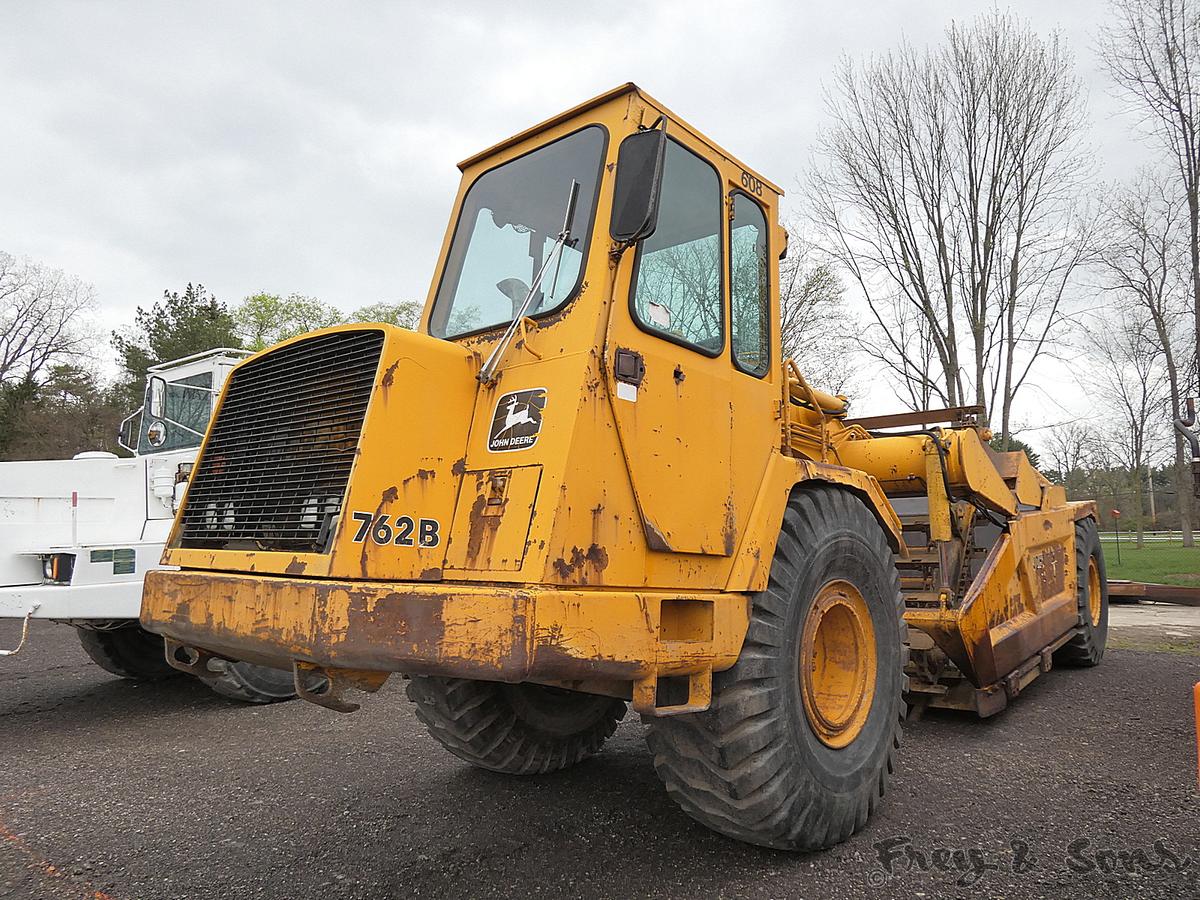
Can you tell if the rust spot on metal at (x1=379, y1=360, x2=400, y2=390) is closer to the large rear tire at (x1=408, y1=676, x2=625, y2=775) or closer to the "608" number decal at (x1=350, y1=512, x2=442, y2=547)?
the "608" number decal at (x1=350, y1=512, x2=442, y2=547)

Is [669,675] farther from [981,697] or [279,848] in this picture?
[981,697]

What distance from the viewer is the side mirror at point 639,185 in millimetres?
2635

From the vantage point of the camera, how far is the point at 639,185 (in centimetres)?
266

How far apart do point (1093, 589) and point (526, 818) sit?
6148 mm

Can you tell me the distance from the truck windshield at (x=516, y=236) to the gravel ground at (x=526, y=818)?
2.09m

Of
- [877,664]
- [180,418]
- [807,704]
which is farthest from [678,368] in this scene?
[180,418]

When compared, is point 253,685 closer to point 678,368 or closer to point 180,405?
point 180,405

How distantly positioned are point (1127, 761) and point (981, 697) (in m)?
0.80

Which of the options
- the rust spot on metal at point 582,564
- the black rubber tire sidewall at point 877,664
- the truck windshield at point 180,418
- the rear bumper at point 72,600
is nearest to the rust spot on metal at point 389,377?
the rust spot on metal at point 582,564

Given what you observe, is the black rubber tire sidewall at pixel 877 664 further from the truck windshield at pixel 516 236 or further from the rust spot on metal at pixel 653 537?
the truck windshield at pixel 516 236

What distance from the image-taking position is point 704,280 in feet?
10.6

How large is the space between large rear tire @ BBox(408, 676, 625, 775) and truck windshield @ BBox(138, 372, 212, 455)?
4.45 m

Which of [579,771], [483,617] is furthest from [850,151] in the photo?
[483,617]

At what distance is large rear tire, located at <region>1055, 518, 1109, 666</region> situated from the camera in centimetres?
666
